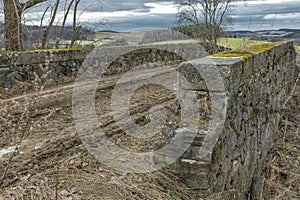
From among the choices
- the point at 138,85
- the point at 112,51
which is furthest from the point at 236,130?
the point at 112,51

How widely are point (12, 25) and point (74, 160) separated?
30.0ft

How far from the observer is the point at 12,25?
11188 mm

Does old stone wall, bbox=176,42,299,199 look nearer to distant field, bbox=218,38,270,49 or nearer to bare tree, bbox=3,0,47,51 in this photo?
distant field, bbox=218,38,270,49

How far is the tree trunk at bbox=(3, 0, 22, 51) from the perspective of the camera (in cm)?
1097

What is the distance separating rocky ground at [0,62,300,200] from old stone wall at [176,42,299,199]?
0.71 feet

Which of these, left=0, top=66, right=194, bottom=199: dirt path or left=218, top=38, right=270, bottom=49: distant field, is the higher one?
left=218, top=38, right=270, bottom=49: distant field

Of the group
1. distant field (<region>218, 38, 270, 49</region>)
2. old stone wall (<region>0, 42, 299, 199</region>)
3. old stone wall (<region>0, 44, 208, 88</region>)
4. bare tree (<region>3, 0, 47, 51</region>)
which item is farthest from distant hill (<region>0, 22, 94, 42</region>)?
old stone wall (<region>0, 42, 299, 199</region>)

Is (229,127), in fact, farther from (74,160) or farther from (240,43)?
(240,43)

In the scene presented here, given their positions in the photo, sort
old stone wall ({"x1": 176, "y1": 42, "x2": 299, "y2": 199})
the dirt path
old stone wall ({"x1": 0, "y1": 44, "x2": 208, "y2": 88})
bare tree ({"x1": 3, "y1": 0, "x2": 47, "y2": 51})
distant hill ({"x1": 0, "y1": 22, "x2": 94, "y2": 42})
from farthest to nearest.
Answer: distant hill ({"x1": 0, "y1": 22, "x2": 94, "y2": 42}) → bare tree ({"x1": 3, "y1": 0, "x2": 47, "y2": 51}) → old stone wall ({"x1": 0, "y1": 44, "x2": 208, "y2": 88}) → old stone wall ({"x1": 176, "y1": 42, "x2": 299, "y2": 199}) → the dirt path

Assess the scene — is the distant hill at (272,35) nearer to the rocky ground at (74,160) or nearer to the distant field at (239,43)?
the distant field at (239,43)

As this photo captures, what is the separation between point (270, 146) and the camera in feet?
19.8

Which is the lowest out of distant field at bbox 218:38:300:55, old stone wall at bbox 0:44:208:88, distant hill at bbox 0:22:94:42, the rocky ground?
the rocky ground

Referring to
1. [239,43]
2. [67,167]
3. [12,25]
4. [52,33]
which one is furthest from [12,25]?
[67,167]

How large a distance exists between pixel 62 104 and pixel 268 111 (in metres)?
3.53
